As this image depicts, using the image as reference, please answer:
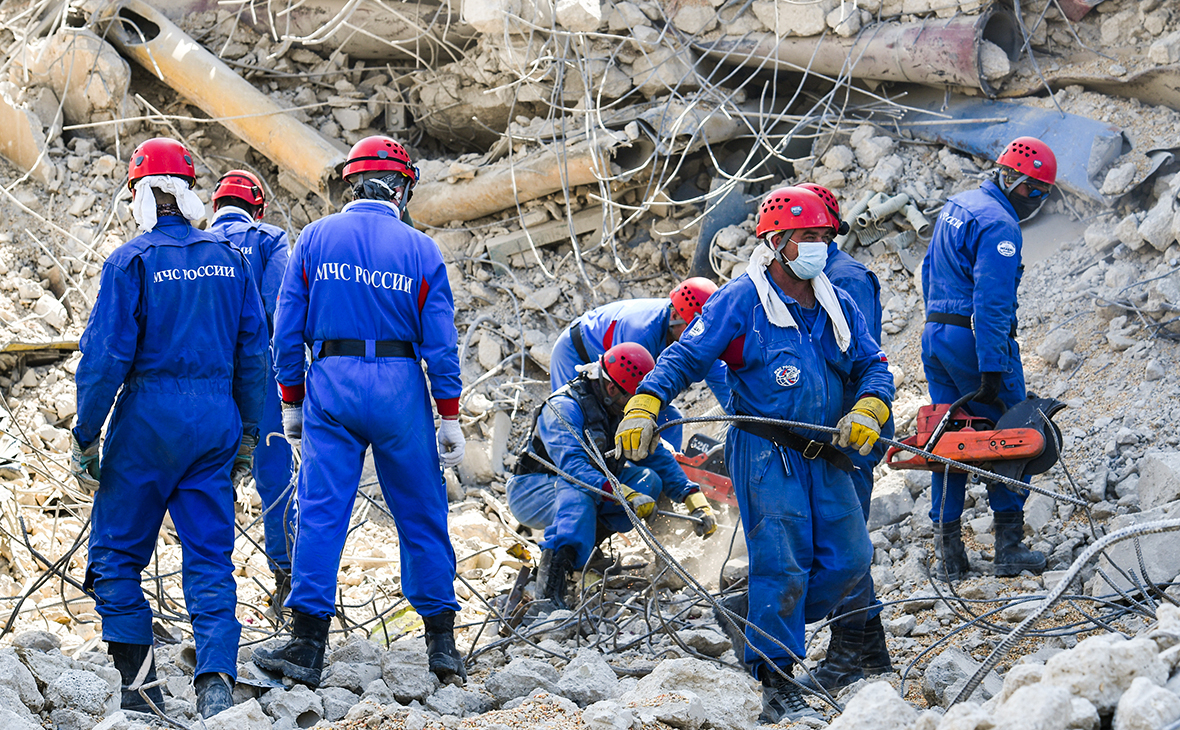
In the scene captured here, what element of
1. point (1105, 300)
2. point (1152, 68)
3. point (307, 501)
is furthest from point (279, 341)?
point (1152, 68)

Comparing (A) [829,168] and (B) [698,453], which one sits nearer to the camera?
(B) [698,453]

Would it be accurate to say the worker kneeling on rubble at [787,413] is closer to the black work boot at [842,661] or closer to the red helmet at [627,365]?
the black work boot at [842,661]

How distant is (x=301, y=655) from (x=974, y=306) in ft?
10.8

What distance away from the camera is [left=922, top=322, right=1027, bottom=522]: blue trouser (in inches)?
198

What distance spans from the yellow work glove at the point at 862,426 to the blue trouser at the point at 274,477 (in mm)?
2531

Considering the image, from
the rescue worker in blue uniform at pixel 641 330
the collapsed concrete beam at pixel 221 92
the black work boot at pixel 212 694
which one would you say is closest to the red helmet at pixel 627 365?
the rescue worker in blue uniform at pixel 641 330

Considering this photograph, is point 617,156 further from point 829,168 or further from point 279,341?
point 279,341

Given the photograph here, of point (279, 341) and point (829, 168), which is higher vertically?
point (279, 341)

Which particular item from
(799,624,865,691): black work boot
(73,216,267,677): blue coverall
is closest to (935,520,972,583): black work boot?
(799,624,865,691): black work boot

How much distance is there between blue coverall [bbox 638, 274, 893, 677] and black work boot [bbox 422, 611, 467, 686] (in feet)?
3.31

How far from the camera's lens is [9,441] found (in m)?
6.23

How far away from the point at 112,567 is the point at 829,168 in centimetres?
581

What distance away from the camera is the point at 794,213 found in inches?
157

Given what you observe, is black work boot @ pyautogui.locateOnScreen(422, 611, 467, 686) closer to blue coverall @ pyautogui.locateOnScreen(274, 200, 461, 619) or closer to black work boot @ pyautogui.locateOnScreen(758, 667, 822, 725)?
blue coverall @ pyautogui.locateOnScreen(274, 200, 461, 619)
